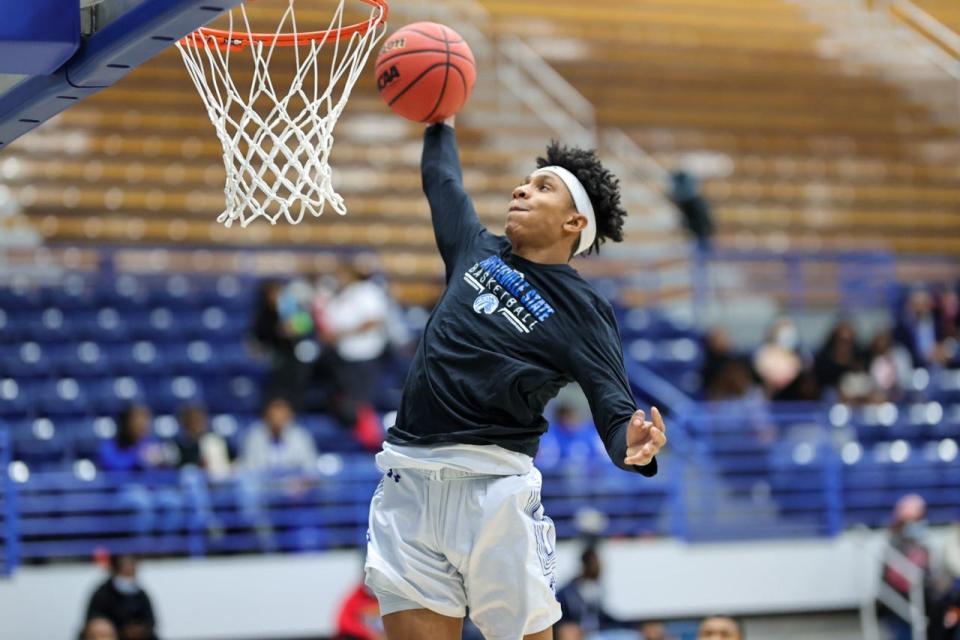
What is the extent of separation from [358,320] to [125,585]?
10.2 feet

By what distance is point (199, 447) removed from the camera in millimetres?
10281

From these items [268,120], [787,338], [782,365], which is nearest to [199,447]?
[782,365]

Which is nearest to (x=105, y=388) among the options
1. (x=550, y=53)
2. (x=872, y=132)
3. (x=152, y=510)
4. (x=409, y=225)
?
(x=152, y=510)

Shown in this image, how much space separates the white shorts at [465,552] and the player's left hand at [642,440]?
23.3 inches

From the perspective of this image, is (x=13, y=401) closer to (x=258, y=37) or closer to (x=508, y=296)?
(x=258, y=37)

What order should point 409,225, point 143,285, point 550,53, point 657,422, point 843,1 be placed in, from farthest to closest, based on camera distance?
point 843,1, point 550,53, point 409,225, point 143,285, point 657,422

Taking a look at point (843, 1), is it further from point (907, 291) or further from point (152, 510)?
point (152, 510)

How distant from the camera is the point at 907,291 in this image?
549 inches

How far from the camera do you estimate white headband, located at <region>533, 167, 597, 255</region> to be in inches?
184

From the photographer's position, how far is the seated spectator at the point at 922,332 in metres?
13.3

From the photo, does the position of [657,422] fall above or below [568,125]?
below

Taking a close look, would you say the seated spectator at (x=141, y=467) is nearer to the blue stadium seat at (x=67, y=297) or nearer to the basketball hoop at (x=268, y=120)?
the blue stadium seat at (x=67, y=297)

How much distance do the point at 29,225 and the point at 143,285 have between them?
151 cm

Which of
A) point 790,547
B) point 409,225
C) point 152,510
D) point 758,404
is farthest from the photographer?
point 409,225
